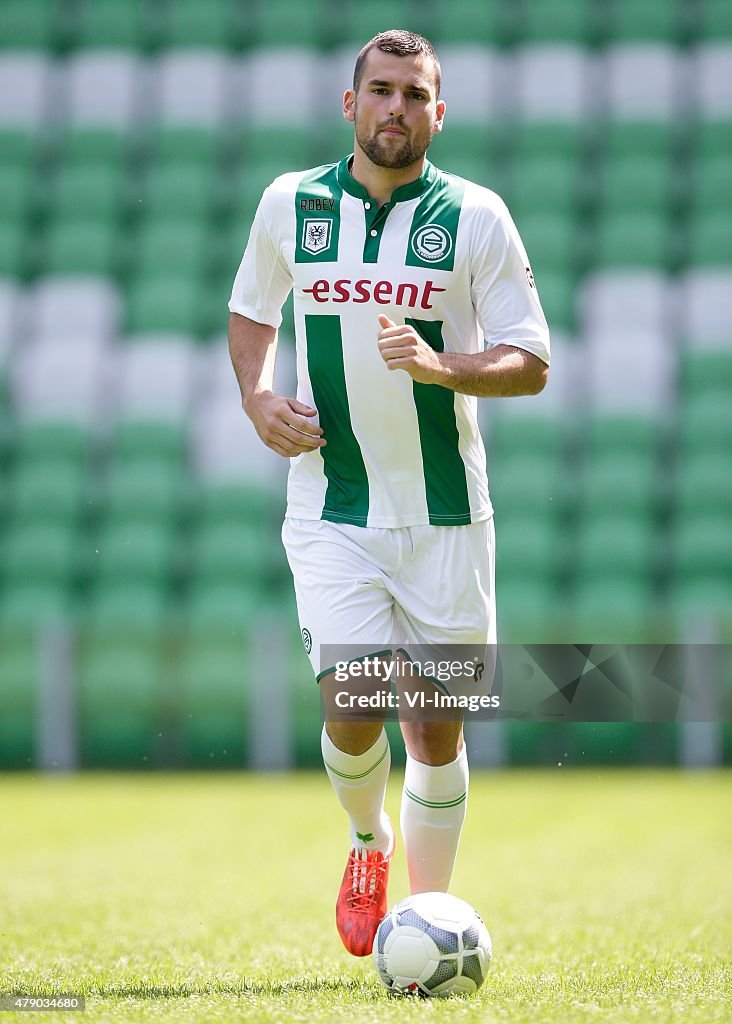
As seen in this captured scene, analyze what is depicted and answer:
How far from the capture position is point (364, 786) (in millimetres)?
3766

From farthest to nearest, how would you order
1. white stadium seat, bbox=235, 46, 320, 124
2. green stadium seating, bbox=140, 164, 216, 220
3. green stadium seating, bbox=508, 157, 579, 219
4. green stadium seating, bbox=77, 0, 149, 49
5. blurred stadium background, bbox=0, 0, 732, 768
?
green stadium seating, bbox=77, 0, 149, 49
white stadium seat, bbox=235, 46, 320, 124
green stadium seating, bbox=140, 164, 216, 220
green stadium seating, bbox=508, 157, 579, 219
blurred stadium background, bbox=0, 0, 732, 768

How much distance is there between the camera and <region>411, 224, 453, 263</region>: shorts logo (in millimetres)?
3658

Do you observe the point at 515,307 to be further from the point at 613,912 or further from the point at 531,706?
the point at 531,706

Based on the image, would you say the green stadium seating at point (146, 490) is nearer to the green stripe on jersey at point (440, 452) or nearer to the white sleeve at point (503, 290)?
the green stripe on jersey at point (440, 452)

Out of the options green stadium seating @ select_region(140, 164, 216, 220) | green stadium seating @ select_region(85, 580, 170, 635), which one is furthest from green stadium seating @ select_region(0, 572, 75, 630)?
green stadium seating @ select_region(140, 164, 216, 220)

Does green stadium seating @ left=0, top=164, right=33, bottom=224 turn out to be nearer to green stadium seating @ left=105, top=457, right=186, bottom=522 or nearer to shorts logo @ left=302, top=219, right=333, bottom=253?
green stadium seating @ left=105, top=457, right=186, bottom=522

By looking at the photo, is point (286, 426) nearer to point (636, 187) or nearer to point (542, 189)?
point (542, 189)

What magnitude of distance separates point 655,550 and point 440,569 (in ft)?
24.2

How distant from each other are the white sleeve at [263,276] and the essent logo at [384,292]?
0.22 meters

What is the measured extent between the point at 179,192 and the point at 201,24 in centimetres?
196

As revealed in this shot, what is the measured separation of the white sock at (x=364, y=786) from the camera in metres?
3.72

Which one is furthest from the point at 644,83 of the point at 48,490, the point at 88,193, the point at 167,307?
the point at 48,490

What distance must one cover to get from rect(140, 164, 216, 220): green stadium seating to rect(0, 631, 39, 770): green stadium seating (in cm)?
472

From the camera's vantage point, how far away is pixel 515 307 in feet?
12.0
